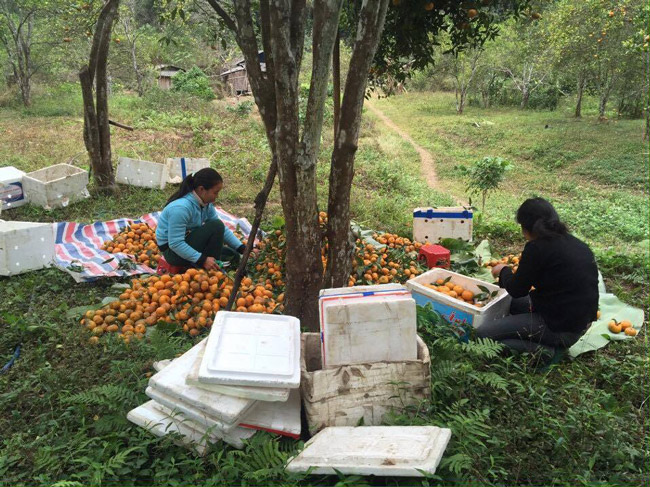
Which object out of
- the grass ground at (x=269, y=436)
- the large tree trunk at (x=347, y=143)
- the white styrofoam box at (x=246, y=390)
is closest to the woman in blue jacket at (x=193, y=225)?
the grass ground at (x=269, y=436)

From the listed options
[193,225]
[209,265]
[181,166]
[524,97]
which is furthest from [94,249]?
[524,97]

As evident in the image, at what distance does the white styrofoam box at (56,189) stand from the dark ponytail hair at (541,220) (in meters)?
6.19

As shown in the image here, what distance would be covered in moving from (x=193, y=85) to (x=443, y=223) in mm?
16019

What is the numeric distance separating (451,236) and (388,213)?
1.77 m

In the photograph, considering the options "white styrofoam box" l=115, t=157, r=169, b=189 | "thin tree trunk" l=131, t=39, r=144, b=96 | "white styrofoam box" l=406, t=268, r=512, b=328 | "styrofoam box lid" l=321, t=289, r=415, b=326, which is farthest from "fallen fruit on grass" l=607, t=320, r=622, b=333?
"thin tree trunk" l=131, t=39, r=144, b=96

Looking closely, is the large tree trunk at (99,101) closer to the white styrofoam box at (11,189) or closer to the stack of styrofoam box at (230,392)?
the white styrofoam box at (11,189)

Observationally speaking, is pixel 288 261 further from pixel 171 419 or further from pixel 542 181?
pixel 542 181

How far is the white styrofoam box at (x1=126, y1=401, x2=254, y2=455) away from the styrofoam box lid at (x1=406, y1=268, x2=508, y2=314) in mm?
2064

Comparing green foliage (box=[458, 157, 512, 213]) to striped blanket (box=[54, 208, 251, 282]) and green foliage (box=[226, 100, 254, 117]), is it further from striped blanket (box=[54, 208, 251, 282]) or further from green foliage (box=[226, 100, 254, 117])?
green foliage (box=[226, 100, 254, 117])

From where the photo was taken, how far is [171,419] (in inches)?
98.2

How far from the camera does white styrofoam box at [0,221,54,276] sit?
4.68 meters

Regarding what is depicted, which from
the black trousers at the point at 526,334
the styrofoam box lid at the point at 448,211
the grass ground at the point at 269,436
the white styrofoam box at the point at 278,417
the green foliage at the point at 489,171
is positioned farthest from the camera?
the green foliage at the point at 489,171

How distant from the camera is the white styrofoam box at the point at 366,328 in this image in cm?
261

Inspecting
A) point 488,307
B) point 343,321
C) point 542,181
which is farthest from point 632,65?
point 343,321
